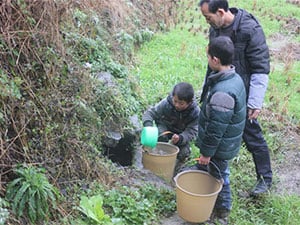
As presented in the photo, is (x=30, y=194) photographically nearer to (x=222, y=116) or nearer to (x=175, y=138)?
(x=222, y=116)

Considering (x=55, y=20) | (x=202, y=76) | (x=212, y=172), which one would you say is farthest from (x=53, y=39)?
(x=202, y=76)

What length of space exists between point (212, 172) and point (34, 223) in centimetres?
162

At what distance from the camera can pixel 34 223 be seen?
3043 millimetres

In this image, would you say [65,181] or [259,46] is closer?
[65,181]

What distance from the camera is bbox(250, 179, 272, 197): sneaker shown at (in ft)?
14.5

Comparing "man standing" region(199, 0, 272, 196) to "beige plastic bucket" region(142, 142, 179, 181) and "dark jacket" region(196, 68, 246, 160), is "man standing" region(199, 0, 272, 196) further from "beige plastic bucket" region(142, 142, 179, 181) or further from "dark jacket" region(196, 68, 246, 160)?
"beige plastic bucket" region(142, 142, 179, 181)

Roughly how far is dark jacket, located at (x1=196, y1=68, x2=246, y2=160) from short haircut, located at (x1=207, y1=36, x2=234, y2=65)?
0.36ft

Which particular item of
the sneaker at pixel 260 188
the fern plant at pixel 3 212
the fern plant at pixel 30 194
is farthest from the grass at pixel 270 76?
the fern plant at pixel 3 212

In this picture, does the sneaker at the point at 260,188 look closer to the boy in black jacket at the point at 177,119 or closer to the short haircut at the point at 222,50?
the boy in black jacket at the point at 177,119

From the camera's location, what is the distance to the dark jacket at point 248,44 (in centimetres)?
395

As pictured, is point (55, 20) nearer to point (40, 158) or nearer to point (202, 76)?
point (40, 158)

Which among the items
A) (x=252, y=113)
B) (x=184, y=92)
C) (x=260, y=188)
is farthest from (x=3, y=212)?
(x=260, y=188)

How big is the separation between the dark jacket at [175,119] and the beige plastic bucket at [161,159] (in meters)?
0.17

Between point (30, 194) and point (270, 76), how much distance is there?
226 inches
